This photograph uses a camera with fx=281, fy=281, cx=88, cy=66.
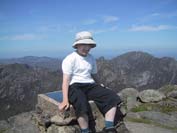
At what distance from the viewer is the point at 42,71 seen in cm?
19188

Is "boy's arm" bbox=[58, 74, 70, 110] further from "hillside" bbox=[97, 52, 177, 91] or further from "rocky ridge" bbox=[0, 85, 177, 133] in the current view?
"hillside" bbox=[97, 52, 177, 91]

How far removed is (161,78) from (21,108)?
276 feet

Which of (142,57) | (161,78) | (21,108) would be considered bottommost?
(21,108)

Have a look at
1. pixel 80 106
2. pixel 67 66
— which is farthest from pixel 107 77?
pixel 80 106

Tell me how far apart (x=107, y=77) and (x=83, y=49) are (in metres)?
147

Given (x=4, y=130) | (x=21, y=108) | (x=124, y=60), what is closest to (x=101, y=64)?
(x=124, y=60)

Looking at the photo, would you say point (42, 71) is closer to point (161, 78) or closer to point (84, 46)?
point (161, 78)

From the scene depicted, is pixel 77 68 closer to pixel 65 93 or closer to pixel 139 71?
pixel 65 93

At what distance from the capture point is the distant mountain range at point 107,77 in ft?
→ 502

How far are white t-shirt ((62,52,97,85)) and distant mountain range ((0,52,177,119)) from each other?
460 ft

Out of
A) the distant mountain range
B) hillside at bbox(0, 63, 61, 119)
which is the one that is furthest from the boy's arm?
the distant mountain range

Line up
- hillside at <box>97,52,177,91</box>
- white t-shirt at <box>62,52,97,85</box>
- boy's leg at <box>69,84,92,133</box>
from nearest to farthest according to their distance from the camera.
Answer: boy's leg at <box>69,84,92,133</box> < white t-shirt at <box>62,52,97,85</box> < hillside at <box>97,52,177,91</box>

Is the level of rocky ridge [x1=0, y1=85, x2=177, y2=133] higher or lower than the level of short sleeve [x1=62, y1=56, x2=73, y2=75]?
lower

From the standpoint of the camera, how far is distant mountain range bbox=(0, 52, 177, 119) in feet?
502
